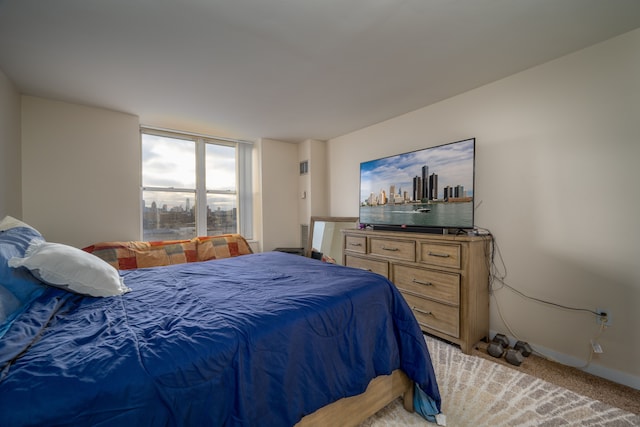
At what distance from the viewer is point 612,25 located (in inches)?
69.7

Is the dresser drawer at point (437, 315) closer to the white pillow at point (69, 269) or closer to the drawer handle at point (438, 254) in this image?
the drawer handle at point (438, 254)

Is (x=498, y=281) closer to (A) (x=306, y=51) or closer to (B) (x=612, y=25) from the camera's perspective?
(B) (x=612, y=25)

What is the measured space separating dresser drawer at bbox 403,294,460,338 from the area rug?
362 mm

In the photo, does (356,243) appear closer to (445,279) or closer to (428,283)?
(428,283)

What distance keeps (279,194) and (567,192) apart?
11.8 feet

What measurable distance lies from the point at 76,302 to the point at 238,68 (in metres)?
1.99

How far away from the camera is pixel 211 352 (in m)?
0.94

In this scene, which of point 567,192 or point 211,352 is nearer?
point 211,352

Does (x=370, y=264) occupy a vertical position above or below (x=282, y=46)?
below

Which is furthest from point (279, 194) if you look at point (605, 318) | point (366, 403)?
point (605, 318)

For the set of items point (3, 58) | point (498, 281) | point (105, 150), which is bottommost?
point (498, 281)

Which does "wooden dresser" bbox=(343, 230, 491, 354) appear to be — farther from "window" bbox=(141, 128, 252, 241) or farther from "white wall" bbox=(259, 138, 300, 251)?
"window" bbox=(141, 128, 252, 241)

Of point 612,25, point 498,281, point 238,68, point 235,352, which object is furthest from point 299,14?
point 498,281

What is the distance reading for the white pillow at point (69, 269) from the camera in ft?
4.22
